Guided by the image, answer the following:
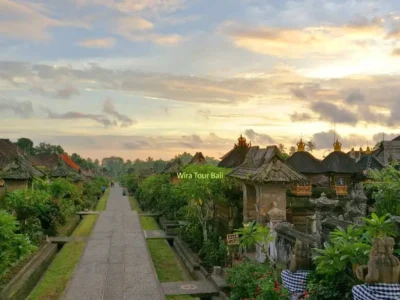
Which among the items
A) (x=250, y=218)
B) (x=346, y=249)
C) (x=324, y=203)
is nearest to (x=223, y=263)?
(x=250, y=218)

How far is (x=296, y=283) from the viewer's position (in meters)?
8.78

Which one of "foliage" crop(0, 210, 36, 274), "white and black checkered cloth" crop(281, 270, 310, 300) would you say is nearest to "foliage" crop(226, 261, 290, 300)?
"white and black checkered cloth" crop(281, 270, 310, 300)

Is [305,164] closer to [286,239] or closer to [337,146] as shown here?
[337,146]

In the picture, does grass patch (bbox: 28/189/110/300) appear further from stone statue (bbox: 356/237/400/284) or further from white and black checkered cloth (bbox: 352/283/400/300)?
stone statue (bbox: 356/237/400/284)

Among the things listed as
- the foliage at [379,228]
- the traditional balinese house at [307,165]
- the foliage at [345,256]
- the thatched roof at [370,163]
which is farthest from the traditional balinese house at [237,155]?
the foliage at [379,228]

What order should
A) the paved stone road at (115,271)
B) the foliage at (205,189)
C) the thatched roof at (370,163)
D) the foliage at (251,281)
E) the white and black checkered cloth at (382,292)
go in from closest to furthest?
1. the white and black checkered cloth at (382,292)
2. the foliage at (251,281)
3. the paved stone road at (115,271)
4. the foliage at (205,189)
5. the thatched roof at (370,163)

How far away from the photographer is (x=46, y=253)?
58.3 ft

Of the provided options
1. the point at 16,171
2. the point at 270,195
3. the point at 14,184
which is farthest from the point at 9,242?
the point at 14,184

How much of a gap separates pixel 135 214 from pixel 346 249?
27.3 m

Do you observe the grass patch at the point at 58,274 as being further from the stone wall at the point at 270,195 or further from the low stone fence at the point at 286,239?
the stone wall at the point at 270,195

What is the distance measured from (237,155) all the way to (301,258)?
14.7 metres

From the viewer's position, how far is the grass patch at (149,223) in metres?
28.0

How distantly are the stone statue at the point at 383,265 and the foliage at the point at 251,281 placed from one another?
2.51 m

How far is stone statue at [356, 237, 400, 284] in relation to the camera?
651cm
